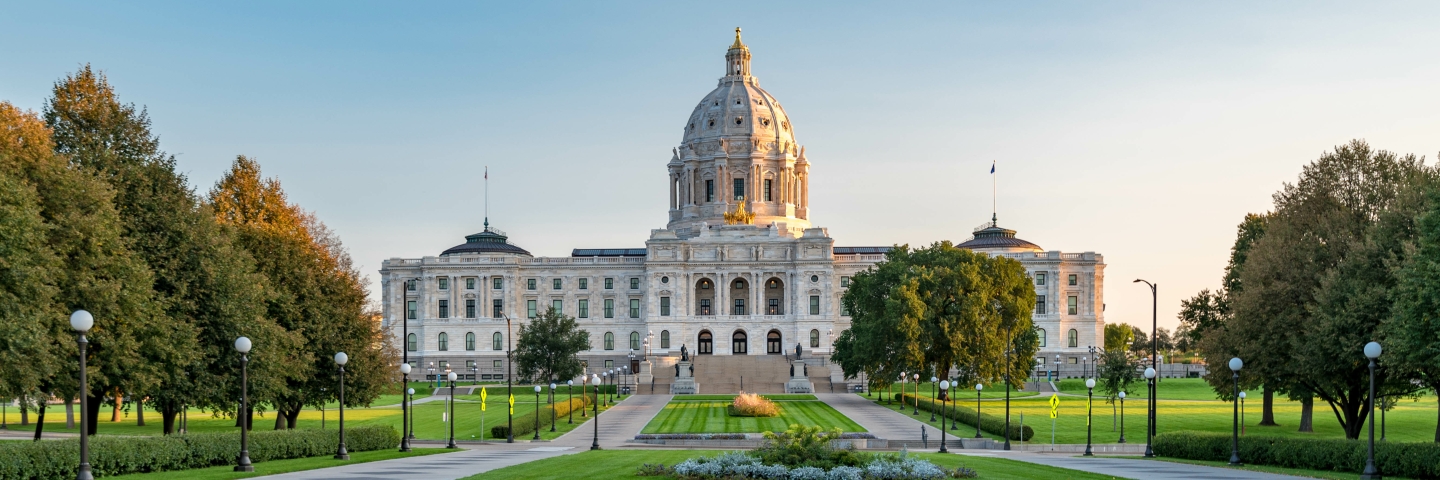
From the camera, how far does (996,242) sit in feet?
476

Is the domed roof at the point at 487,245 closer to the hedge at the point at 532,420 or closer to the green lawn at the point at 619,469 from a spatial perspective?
the hedge at the point at 532,420

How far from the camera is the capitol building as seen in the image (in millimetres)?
136125

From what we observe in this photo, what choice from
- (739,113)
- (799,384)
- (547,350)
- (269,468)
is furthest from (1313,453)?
(739,113)

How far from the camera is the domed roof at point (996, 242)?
143250 mm

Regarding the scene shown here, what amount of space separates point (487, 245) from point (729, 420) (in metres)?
87.1

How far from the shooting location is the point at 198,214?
4259 cm

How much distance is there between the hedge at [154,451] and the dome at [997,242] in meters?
109

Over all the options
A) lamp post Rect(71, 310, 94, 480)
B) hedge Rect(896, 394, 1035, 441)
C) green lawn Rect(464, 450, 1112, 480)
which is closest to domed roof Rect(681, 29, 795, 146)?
hedge Rect(896, 394, 1035, 441)

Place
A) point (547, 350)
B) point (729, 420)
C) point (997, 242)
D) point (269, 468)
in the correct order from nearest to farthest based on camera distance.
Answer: point (269, 468)
point (729, 420)
point (547, 350)
point (997, 242)

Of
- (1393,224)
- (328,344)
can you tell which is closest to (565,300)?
(328,344)

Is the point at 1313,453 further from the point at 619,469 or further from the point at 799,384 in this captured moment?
the point at 799,384

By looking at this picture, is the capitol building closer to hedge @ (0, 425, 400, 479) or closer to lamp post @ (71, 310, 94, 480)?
hedge @ (0, 425, 400, 479)

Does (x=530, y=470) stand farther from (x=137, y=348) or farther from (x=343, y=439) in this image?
(x=137, y=348)

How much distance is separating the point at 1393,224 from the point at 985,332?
39480mm
